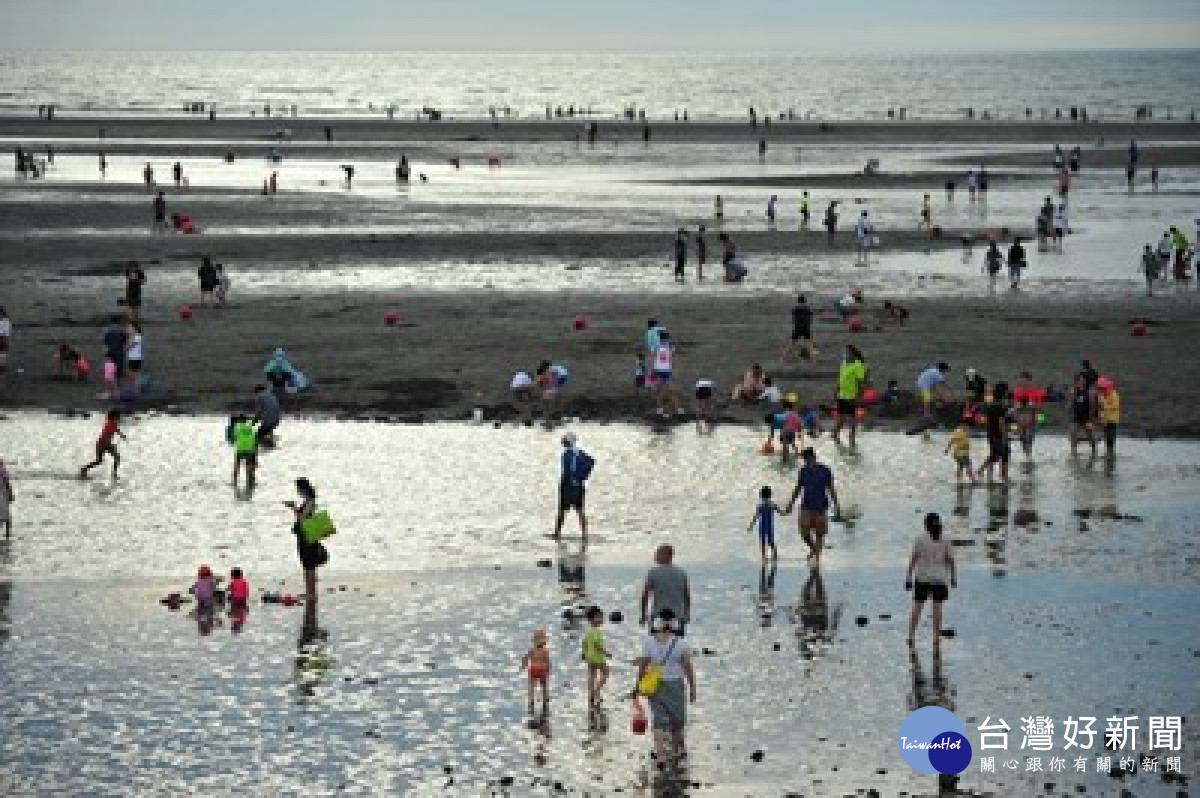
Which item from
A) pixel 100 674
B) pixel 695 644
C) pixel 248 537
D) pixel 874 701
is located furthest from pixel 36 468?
pixel 874 701

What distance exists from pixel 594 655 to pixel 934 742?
349cm

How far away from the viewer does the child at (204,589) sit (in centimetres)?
2386

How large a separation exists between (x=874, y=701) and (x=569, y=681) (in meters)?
3.23

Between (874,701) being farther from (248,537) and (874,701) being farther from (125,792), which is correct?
(248,537)

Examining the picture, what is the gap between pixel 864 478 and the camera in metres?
31.8

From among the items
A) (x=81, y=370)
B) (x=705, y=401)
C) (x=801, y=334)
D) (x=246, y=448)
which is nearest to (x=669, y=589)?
(x=246, y=448)

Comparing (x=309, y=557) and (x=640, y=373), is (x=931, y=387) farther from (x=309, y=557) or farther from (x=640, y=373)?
(x=309, y=557)

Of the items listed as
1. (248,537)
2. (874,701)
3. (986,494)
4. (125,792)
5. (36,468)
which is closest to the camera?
(125,792)

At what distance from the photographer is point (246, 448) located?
102 ft

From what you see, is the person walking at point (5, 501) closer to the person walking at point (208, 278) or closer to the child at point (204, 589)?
the child at point (204, 589)

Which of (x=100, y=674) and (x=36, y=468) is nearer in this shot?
(x=100, y=674)

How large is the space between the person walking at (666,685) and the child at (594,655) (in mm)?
1253

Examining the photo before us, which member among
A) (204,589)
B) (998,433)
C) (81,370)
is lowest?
(204,589)

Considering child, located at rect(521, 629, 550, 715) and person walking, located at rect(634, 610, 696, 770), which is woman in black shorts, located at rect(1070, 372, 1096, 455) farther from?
person walking, located at rect(634, 610, 696, 770)
